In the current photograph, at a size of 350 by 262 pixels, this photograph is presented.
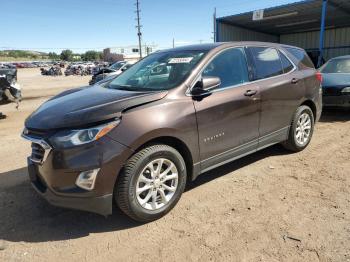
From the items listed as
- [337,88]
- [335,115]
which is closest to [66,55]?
[335,115]

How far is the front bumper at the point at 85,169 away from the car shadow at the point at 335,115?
640 cm

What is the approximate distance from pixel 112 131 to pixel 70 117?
1.44 feet

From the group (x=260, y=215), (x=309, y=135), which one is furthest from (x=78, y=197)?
(x=309, y=135)

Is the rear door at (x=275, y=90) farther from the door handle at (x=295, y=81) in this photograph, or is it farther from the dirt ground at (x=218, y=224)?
the dirt ground at (x=218, y=224)

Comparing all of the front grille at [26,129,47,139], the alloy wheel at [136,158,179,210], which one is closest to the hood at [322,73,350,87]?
the alloy wheel at [136,158,179,210]

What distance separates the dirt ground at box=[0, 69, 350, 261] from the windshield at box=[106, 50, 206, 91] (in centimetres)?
137

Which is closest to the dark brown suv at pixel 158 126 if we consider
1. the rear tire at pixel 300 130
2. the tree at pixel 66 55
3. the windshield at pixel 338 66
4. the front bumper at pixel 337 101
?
the rear tire at pixel 300 130

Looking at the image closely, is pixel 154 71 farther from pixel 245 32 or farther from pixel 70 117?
pixel 245 32

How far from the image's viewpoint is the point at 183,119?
3514 millimetres

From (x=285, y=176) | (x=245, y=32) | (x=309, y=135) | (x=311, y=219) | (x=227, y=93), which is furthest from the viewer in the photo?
(x=245, y=32)

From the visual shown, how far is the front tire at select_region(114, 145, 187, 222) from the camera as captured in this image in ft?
10.4

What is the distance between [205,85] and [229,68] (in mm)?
740

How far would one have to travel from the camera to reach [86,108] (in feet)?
10.7

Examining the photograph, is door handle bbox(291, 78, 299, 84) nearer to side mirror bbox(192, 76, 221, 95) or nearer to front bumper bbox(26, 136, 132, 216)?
side mirror bbox(192, 76, 221, 95)
